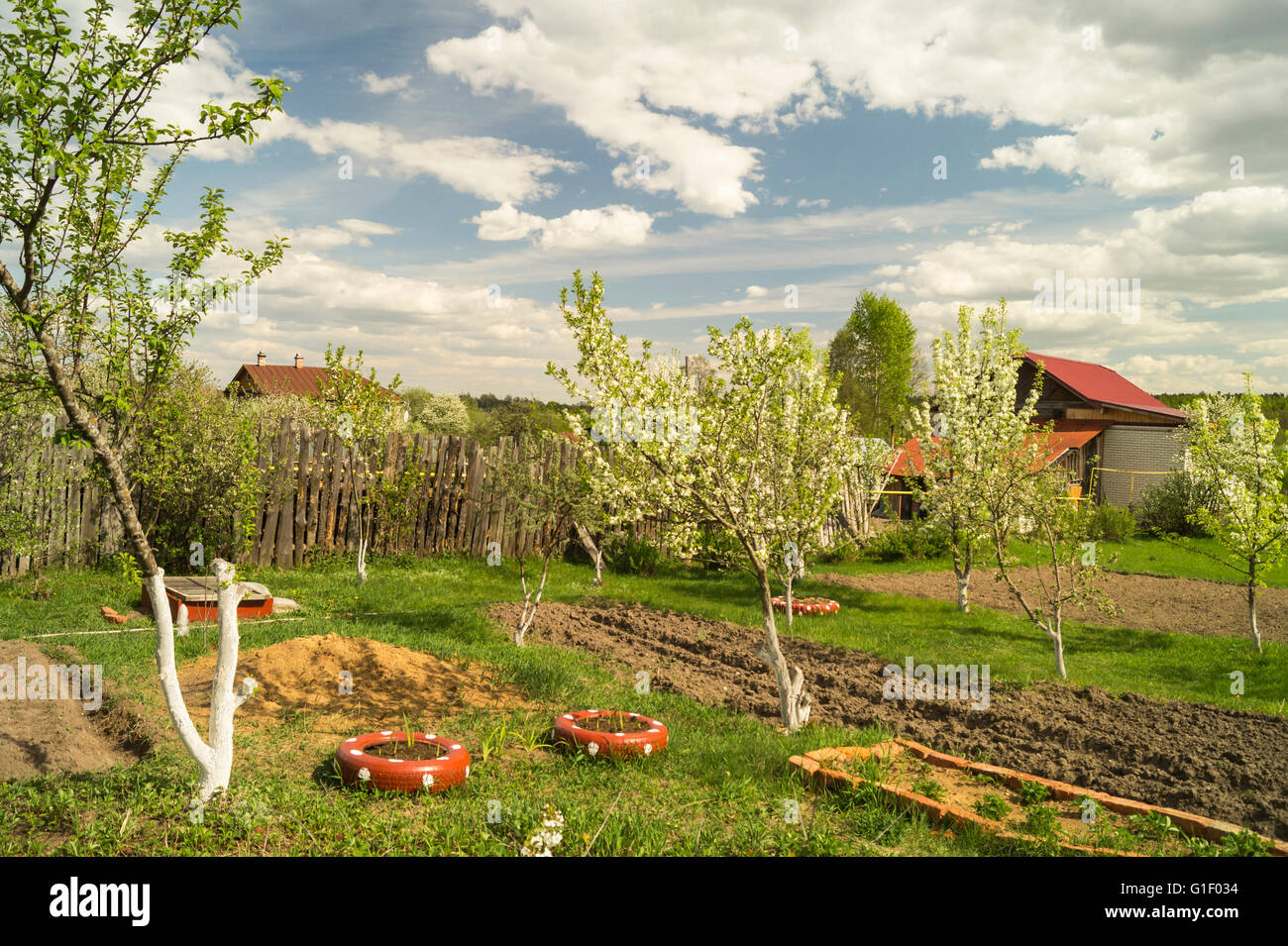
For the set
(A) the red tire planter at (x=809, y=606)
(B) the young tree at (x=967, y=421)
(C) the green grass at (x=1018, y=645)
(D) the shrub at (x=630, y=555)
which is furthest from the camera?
(D) the shrub at (x=630, y=555)

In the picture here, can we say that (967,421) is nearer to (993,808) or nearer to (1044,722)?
(1044,722)

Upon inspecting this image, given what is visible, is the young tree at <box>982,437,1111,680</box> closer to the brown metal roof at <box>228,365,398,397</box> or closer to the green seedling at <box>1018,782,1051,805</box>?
the green seedling at <box>1018,782,1051,805</box>

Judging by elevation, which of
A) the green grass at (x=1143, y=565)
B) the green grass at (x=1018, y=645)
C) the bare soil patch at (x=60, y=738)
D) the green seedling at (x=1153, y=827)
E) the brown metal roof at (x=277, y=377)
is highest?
the brown metal roof at (x=277, y=377)

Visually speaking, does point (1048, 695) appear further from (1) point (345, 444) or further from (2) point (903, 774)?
(1) point (345, 444)

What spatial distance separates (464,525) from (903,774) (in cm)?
1051

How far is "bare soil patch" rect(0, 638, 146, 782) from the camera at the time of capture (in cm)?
459

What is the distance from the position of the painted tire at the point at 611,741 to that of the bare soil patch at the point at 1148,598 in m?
7.23

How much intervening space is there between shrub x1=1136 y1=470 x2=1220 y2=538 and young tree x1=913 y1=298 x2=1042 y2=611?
Answer: 39.4 feet

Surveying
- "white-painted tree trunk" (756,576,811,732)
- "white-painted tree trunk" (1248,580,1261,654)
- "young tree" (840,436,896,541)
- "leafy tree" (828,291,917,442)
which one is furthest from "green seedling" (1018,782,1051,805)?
"leafy tree" (828,291,917,442)

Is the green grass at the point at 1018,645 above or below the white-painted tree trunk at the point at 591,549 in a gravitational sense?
below

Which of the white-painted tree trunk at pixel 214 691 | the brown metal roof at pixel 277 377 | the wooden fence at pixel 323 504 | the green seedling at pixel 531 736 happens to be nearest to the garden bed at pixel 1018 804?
the green seedling at pixel 531 736

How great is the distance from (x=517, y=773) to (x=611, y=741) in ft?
2.07

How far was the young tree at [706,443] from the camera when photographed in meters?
5.79

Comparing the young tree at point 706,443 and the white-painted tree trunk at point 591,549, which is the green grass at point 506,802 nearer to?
the young tree at point 706,443
